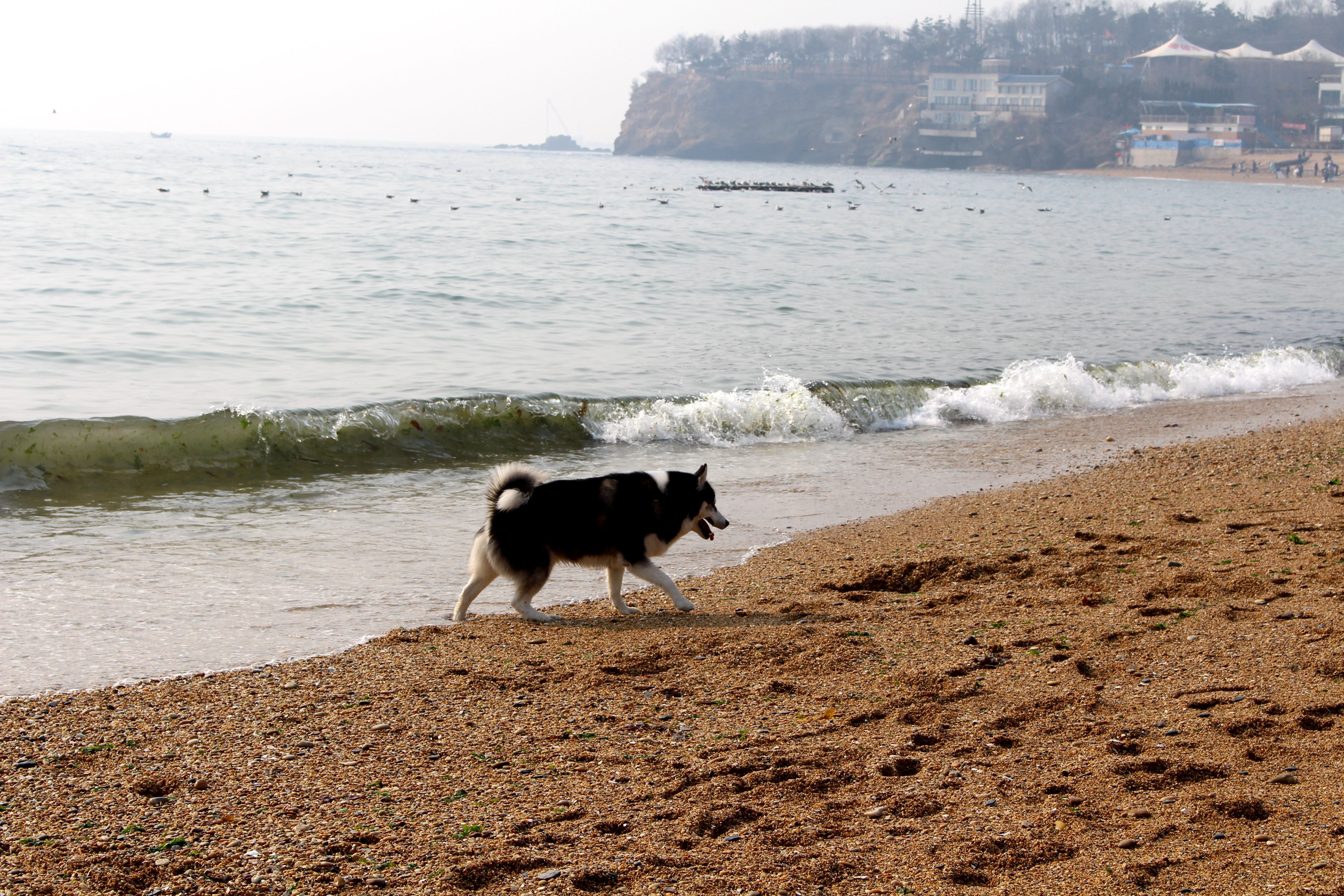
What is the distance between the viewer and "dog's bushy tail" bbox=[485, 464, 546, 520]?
6.28 m

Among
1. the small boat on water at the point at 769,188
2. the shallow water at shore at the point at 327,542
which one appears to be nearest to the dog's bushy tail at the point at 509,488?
the shallow water at shore at the point at 327,542

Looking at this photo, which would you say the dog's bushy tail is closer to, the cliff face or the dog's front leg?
the dog's front leg

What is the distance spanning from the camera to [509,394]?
13.9 metres

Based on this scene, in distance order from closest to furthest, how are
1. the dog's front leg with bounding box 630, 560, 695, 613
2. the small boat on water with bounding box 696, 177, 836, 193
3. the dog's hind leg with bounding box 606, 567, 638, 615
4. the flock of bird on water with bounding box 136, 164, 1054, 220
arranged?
the dog's front leg with bounding box 630, 560, 695, 613, the dog's hind leg with bounding box 606, 567, 638, 615, the flock of bird on water with bounding box 136, 164, 1054, 220, the small boat on water with bounding box 696, 177, 836, 193

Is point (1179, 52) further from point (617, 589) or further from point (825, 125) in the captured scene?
point (617, 589)

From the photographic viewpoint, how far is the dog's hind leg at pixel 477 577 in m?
6.45

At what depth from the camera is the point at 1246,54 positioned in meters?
172

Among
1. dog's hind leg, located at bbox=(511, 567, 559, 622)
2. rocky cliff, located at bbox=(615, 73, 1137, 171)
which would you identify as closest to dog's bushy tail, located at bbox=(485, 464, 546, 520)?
dog's hind leg, located at bbox=(511, 567, 559, 622)

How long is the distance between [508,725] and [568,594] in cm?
275

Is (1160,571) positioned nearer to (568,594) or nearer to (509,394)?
(568,594)

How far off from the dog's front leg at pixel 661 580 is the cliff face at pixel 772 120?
16075 centimetres

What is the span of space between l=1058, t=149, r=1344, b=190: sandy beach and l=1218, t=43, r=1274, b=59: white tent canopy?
43.6 m

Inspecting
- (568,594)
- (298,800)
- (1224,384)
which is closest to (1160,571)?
(568,594)

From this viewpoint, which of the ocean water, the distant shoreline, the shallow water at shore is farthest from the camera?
the distant shoreline
